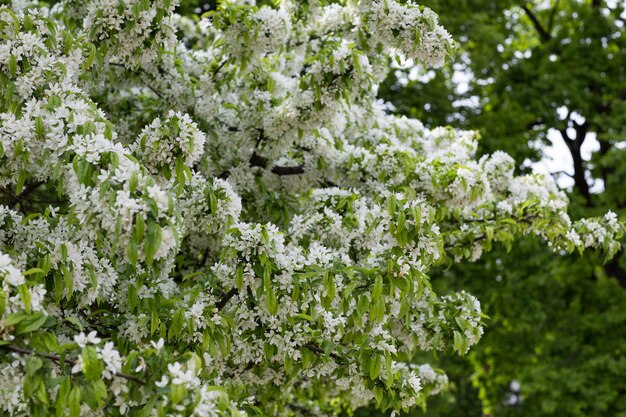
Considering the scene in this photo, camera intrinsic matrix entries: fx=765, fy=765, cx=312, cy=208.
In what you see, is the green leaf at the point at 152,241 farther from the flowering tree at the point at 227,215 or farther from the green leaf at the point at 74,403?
the green leaf at the point at 74,403

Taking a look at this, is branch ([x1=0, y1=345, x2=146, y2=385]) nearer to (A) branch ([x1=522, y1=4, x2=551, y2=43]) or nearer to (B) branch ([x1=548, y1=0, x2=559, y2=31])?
(A) branch ([x1=522, y1=4, x2=551, y2=43])

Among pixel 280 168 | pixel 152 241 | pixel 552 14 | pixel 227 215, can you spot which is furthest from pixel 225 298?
pixel 552 14

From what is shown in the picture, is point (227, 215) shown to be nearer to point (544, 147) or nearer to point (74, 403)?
point (74, 403)

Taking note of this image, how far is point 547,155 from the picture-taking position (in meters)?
13.2

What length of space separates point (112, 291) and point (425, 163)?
2.65 meters

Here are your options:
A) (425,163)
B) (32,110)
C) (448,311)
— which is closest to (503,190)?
(425,163)

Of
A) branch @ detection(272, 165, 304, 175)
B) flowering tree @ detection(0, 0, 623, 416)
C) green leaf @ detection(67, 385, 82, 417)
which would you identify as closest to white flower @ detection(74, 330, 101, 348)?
flowering tree @ detection(0, 0, 623, 416)

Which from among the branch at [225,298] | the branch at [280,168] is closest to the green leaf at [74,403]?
the branch at [225,298]

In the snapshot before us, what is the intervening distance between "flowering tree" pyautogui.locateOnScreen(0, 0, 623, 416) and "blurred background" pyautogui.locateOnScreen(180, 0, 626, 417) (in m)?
5.62

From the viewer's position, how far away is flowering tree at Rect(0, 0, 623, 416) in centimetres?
309

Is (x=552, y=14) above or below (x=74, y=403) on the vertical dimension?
below

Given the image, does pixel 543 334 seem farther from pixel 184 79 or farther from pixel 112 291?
pixel 112 291

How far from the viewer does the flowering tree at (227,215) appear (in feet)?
10.1

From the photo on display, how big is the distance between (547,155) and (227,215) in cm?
1001
